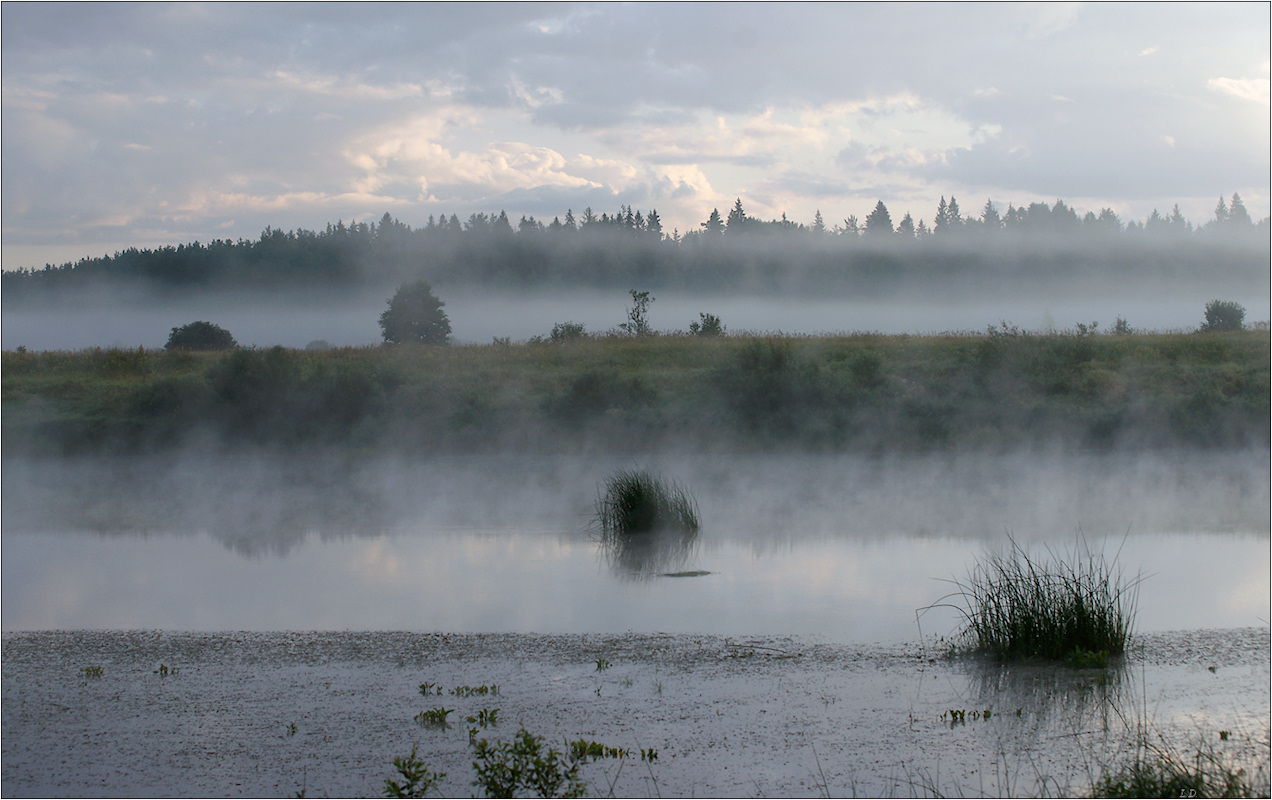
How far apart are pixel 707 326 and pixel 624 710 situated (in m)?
29.0

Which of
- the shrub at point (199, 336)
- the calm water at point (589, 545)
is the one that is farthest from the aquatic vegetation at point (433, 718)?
the shrub at point (199, 336)

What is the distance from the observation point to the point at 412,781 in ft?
12.8

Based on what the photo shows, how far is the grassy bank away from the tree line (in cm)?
A: 4070

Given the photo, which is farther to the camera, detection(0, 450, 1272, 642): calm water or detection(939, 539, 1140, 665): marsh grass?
detection(0, 450, 1272, 642): calm water

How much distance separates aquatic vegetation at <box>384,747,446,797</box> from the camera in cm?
391

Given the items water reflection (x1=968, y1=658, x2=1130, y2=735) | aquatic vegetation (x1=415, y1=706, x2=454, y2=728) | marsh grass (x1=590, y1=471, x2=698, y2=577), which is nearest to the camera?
water reflection (x1=968, y1=658, x2=1130, y2=735)

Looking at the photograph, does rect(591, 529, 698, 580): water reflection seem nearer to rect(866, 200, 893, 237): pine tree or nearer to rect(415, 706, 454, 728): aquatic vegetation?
rect(415, 706, 454, 728): aquatic vegetation

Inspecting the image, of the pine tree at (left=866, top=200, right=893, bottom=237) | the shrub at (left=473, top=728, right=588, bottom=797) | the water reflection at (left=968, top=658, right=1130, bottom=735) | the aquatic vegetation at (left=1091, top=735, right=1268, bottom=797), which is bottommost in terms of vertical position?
the water reflection at (left=968, top=658, right=1130, bottom=735)

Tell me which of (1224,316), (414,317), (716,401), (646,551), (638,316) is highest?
(414,317)

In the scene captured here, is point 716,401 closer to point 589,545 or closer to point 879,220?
point 589,545

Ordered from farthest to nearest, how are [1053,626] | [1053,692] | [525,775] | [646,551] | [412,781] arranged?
[646,551], [1053,626], [1053,692], [525,775], [412,781]

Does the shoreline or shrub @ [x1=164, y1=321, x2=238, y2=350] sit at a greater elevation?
shrub @ [x1=164, y1=321, x2=238, y2=350]

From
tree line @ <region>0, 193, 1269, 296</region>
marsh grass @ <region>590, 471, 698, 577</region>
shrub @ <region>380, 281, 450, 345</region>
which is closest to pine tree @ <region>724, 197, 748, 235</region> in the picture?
tree line @ <region>0, 193, 1269, 296</region>

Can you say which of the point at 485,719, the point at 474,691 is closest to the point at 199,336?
the point at 474,691
